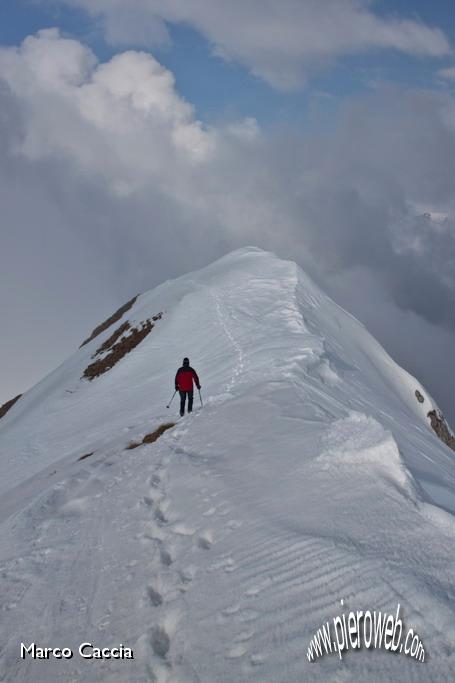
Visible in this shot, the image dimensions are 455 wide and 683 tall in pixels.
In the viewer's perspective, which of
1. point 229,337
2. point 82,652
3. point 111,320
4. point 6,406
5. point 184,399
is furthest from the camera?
point 111,320

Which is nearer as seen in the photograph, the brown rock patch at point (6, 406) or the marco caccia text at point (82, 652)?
the marco caccia text at point (82, 652)

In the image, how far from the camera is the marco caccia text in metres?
5.51

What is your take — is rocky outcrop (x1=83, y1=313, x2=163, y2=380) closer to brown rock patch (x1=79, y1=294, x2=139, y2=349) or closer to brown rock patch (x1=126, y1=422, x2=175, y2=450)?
brown rock patch (x1=79, y1=294, x2=139, y2=349)

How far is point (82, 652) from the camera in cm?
563

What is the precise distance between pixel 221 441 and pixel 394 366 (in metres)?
36.5

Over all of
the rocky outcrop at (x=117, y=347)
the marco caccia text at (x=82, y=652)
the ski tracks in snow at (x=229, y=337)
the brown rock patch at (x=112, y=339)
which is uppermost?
the brown rock patch at (x=112, y=339)

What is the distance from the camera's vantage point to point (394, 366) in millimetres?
46156

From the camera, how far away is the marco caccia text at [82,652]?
5508 millimetres

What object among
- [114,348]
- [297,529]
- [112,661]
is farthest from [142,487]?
[114,348]

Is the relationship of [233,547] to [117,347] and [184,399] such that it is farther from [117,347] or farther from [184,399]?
[117,347]

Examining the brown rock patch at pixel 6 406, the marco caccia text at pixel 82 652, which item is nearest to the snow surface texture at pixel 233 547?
the marco caccia text at pixel 82 652

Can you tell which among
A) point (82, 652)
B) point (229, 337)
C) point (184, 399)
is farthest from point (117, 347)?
point (82, 652)

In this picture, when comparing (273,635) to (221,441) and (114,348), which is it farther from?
(114,348)

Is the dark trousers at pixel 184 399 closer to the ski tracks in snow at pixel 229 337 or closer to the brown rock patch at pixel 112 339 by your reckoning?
the ski tracks in snow at pixel 229 337
